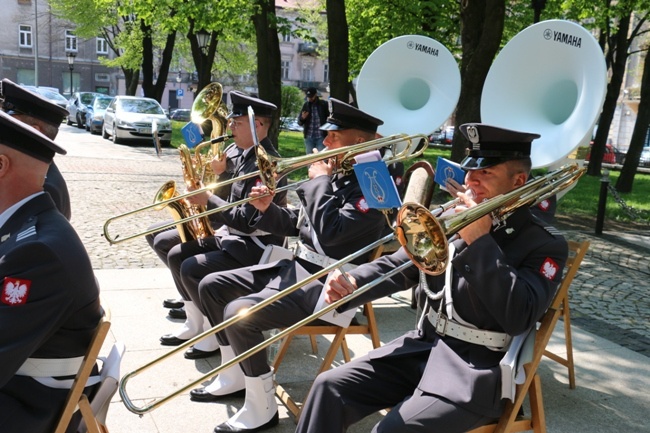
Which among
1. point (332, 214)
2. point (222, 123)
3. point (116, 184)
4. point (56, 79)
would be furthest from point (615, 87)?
point (56, 79)

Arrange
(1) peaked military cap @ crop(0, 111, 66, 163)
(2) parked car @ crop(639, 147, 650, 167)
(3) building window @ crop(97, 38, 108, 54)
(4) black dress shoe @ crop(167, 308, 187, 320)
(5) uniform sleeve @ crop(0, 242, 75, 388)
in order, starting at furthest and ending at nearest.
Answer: (3) building window @ crop(97, 38, 108, 54)
(2) parked car @ crop(639, 147, 650, 167)
(4) black dress shoe @ crop(167, 308, 187, 320)
(1) peaked military cap @ crop(0, 111, 66, 163)
(5) uniform sleeve @ crop(0, 242, 75, 388)

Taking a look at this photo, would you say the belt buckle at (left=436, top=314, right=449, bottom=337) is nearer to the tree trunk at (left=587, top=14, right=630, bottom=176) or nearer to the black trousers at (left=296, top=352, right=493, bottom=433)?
the black trousers at (left=296, top=352, right=493, bottom=433)

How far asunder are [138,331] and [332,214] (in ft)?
6.42

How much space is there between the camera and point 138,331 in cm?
500

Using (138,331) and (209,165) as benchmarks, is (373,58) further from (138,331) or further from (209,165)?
(138,331)

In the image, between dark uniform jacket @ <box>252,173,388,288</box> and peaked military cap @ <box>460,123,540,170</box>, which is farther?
dark uniform jacket @ <box>252,173,388,288</box>

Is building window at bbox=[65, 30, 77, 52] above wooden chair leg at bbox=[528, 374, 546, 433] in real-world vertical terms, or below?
above

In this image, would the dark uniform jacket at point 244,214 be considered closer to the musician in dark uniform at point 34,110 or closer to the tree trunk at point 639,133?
the musician in dark uniform at point 34,110

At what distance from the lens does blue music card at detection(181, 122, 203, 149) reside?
221 inches

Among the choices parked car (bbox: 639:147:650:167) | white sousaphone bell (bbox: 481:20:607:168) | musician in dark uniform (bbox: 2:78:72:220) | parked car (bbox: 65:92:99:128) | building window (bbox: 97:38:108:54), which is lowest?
parked car (bbox: 639:147:650:167)

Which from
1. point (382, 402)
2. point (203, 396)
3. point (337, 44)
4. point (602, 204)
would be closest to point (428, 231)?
point (382, 402)

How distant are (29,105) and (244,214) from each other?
146 cm

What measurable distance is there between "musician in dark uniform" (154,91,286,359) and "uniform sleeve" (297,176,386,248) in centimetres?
57

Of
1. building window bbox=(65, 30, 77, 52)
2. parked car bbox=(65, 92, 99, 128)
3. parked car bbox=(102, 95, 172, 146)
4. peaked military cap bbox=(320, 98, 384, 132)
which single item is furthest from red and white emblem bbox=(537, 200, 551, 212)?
building window bbox=(65, 30, 77, 52)
